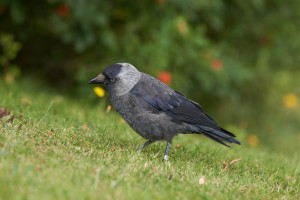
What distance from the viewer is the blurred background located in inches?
415

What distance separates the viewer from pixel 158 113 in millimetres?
6164

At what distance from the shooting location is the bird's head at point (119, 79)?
6.28 metres

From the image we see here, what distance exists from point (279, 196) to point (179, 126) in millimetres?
1304

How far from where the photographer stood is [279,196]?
5414mm

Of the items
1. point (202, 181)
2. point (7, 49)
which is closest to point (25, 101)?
point (7, 49)

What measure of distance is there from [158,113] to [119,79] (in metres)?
0.56

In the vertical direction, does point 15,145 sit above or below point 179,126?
below

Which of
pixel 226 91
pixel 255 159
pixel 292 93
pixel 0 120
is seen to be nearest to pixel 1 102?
pixel 0 120

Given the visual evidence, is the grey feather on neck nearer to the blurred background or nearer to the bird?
the bird

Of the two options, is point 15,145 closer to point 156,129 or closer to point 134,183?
point 134,183

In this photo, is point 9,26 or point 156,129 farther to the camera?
point 9,26

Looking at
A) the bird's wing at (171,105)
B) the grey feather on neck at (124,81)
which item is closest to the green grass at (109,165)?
the bird's wing at (171,105)

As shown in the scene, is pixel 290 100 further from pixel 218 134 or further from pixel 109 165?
pixel 109 165

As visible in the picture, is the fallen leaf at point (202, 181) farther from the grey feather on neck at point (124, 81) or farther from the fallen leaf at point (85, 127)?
the fallen leaf at point (85, 127)
